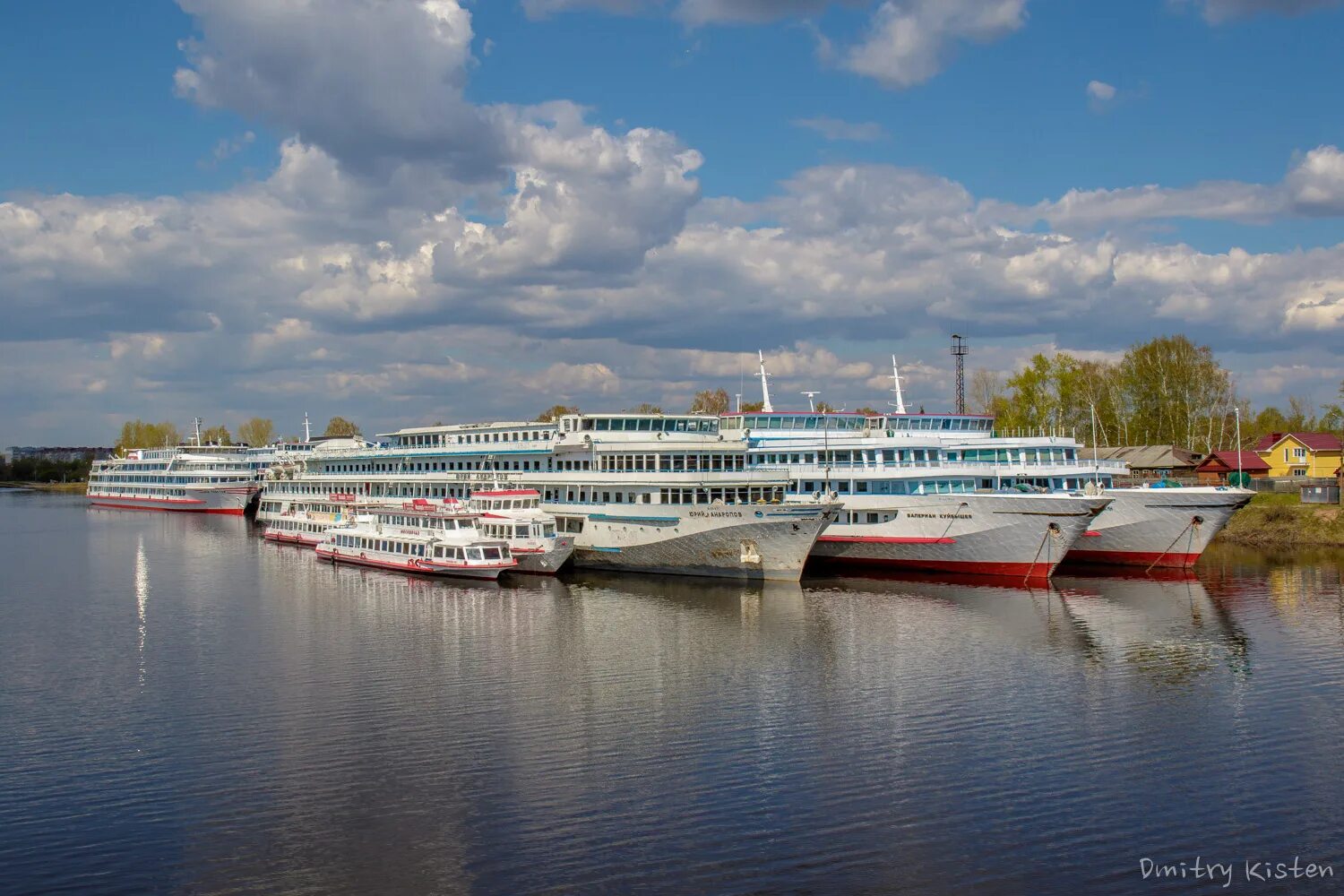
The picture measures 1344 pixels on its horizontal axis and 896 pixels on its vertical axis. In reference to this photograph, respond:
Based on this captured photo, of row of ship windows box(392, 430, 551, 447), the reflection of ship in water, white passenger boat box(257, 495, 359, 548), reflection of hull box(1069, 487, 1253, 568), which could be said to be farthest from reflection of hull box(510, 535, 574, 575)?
reflection of hull box(1069, 487, 1253, 568)

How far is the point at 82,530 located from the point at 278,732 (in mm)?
98600

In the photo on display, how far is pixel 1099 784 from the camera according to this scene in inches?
1106

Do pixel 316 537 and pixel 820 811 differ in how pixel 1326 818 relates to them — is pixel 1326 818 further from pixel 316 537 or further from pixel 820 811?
pixel 316 537

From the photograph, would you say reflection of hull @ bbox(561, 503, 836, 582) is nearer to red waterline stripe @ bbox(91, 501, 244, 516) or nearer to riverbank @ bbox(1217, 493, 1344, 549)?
riverbank @ bbox(1217, 493, 1344, 549)

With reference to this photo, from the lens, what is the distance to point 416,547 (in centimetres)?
6906

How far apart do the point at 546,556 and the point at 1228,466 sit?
79.9m

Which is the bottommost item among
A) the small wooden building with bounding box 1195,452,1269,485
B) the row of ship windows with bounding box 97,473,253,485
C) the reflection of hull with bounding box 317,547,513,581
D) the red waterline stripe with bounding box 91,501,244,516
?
the reflection of hull with bounding box 317,547,513,581

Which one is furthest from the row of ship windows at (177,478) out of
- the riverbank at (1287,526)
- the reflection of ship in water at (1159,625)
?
the riverbank at (1287,526)

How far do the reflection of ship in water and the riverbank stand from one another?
24453 mm

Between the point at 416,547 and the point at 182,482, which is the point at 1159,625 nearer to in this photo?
the point at 416,547

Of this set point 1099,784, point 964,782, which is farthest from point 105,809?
point 1099,784

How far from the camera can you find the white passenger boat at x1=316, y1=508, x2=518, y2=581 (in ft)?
214

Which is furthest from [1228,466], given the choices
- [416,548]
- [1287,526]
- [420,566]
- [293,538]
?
[293,538]

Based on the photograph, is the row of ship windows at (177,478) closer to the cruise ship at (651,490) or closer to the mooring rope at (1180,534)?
the cruise ship at (651,490)
